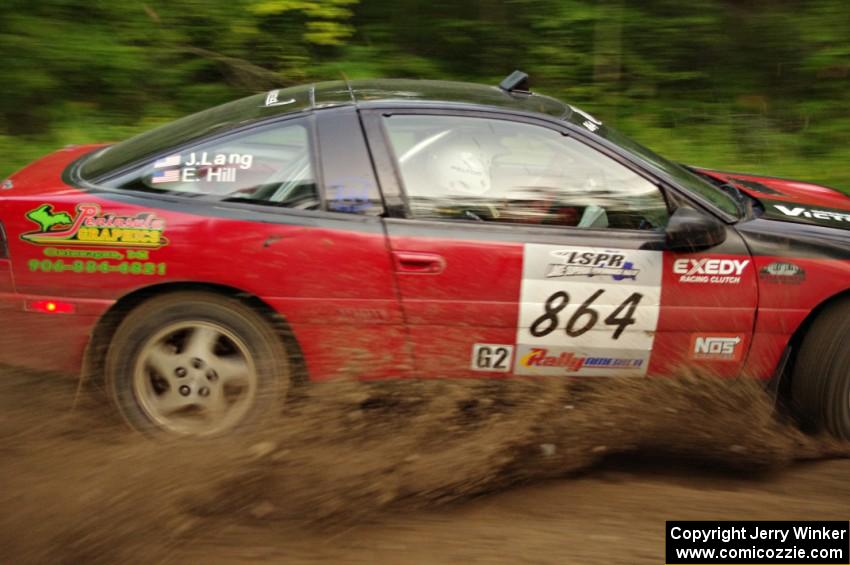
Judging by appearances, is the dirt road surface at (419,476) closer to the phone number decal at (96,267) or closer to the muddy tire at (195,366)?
the muddy tire at (195,366)

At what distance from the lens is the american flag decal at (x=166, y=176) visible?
12.6ft

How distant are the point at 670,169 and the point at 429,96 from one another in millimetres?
1175

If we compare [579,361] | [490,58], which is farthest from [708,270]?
[490,58]

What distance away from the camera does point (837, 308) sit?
3.96 m

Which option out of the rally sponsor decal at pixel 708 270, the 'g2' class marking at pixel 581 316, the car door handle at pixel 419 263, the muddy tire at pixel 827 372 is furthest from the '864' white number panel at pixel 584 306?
the muddy tire at pixel 827 372

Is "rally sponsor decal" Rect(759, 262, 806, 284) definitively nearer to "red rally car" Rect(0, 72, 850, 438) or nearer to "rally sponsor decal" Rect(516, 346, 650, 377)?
"red rally car" Rect(0, 72, 850, 438)

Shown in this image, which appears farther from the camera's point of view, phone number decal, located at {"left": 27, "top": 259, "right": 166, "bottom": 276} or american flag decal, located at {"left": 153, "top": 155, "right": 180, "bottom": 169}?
american flag decal, located at {"left": 153, "top": 155, "right": 180, "bottom": 169}

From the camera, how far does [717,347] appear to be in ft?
12.9

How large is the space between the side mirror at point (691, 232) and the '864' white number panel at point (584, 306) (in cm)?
10

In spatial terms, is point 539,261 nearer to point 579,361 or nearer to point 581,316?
point 581,316

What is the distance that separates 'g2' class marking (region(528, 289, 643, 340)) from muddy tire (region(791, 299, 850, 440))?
829 mm

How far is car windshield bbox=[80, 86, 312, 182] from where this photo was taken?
3963 millimetres

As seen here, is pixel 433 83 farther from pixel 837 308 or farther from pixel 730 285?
pixel 837 308

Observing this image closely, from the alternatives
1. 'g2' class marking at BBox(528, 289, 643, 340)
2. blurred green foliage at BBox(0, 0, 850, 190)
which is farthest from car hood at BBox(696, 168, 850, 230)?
blurred green foliage at BBox(0, 0, 850, 190)
